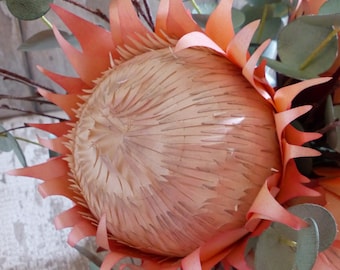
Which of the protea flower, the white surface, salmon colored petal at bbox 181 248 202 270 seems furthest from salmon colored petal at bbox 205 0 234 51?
the white surface

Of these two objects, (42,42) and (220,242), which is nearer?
(220,242)

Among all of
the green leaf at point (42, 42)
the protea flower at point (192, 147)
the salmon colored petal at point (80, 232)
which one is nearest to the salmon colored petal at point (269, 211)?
the protea flower at point (192, 147)

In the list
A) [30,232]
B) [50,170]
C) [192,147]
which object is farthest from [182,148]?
[30,232]

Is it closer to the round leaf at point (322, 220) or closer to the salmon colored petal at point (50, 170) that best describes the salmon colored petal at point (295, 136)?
the round leaf at point (322, 220)

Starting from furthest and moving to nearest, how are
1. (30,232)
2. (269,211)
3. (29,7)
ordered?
(30,232) < (29,7) < (269,211)

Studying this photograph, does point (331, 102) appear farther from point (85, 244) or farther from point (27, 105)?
point (27, 105)

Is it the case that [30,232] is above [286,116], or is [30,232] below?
below

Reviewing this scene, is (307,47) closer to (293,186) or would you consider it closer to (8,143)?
(293,186)
